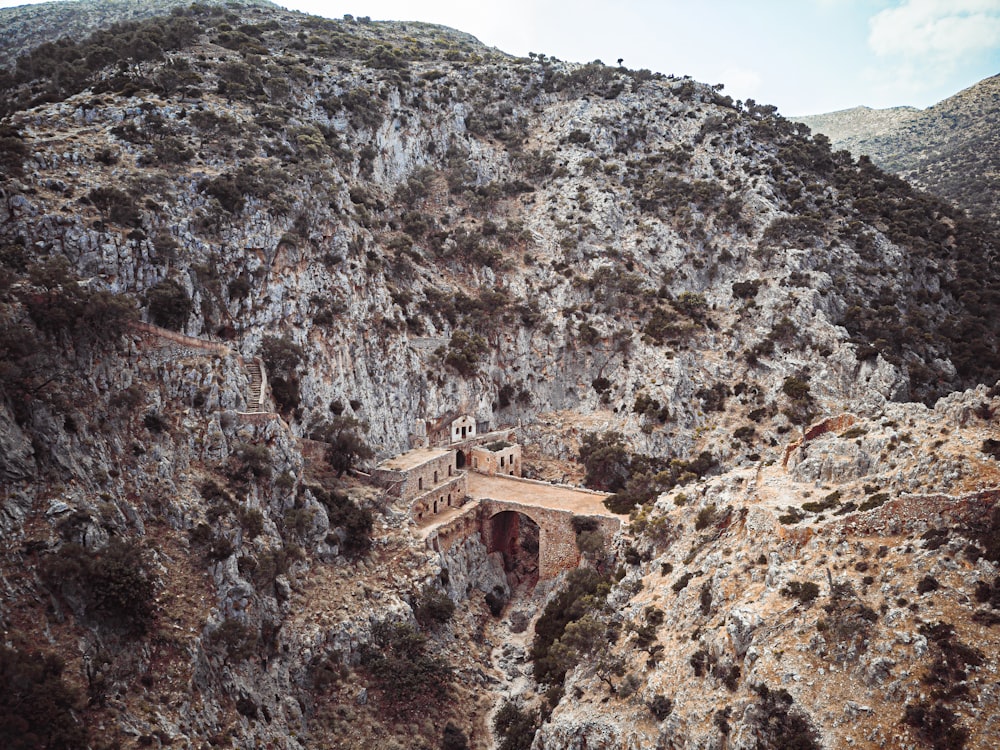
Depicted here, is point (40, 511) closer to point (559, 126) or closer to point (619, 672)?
point (619, 672)

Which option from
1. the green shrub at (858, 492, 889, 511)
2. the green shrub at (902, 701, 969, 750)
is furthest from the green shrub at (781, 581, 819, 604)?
the green shrub at (902, 701, 969, 750)

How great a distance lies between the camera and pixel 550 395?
70.8 metres

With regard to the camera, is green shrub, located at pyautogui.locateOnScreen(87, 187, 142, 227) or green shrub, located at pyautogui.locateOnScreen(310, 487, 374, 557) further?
green shrub, located at pyautogui.locateOnScreen(87, 187, 142, 227)

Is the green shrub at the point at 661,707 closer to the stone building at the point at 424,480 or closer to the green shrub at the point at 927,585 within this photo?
the green shrub at the point at 927,585

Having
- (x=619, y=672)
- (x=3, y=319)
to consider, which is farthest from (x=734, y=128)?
(x=3, y=319)

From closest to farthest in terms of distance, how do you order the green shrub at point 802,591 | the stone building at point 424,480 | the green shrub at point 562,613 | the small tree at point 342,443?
the green shrub at point 802,591, the green shrub at point 562,613, the small tree at point 342,443, the stone building at point 424,480

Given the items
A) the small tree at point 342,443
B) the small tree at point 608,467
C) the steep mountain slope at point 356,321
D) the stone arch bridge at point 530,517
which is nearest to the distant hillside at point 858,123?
the steep mountain slope at point 356,321

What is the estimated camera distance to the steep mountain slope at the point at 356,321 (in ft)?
92.3

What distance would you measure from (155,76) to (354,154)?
75.0 feet

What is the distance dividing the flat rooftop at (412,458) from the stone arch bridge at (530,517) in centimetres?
445

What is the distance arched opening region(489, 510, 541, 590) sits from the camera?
5322 centimetres

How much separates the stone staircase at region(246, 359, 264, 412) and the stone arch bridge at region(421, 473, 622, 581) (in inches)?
587

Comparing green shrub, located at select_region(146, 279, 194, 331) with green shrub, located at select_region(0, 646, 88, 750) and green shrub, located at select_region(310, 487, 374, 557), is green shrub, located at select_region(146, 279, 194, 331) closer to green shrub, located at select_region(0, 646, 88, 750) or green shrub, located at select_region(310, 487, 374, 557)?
green shrub, located at select_region(310, 487, 374, 557)

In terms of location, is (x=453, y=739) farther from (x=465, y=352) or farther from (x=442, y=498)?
(x=465, y=352)
